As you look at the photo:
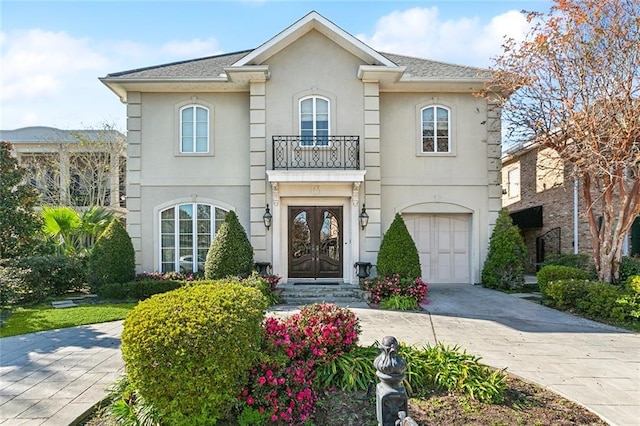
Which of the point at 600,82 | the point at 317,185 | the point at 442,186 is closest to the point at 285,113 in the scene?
the point at 317,185

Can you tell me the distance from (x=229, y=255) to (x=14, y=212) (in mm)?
7163

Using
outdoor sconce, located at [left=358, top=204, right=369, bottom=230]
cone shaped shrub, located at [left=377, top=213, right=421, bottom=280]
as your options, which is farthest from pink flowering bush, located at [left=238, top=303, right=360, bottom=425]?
outdoor sconce, located at [left=358, top=204, right=369, bottom=230]

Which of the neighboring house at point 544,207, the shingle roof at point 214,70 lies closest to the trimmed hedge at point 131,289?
the shingle roof at point 214,70

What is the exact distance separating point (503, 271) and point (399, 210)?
12.0ft

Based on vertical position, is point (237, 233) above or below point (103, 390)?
above

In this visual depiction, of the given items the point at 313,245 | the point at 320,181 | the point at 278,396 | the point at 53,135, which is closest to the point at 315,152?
the point at 320,181

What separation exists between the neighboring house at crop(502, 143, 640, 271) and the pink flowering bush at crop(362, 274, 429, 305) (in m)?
5.51

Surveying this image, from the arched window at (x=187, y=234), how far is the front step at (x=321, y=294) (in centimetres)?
296

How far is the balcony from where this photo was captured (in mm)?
12516

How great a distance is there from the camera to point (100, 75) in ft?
41.5

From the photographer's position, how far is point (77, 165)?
70.4ft

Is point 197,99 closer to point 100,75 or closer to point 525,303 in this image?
point 100,75

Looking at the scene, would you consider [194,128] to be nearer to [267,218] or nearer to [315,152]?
[267,218]

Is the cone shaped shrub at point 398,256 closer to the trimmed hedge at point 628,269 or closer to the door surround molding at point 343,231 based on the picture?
the door surround molding at point 343,231
